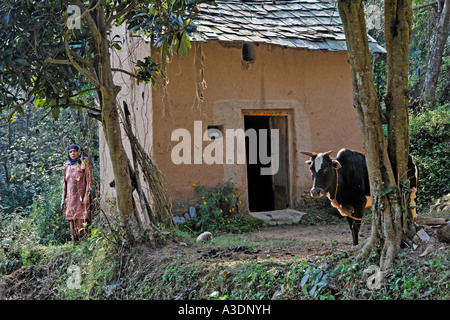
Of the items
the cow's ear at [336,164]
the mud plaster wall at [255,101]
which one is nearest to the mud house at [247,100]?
the mud plaster wall at [255,101]

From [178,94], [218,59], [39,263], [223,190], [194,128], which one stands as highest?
[218,59]

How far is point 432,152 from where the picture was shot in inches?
454

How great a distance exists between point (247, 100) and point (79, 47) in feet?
12.2

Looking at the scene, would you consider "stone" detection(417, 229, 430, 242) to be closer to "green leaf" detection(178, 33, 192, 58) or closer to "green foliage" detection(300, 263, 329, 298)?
"green foliage" detection(300, 263, 329, 298)

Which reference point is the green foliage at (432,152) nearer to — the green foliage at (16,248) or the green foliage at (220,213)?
the green foliage at (220,213)

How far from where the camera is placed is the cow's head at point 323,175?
725cm

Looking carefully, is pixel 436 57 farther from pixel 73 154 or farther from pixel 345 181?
pixel 73 154

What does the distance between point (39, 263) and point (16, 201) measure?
8799 mm

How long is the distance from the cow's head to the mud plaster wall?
3071mm

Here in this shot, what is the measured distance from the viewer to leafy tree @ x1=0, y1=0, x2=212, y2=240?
21.5 feet

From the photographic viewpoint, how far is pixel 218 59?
411 inches

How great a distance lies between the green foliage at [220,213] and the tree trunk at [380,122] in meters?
4.41
